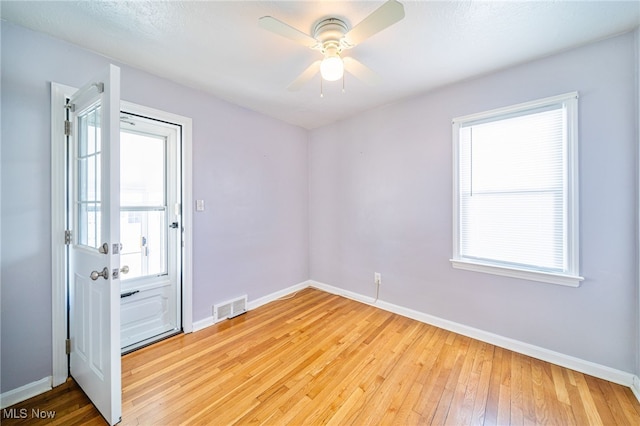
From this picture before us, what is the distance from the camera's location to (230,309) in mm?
2756

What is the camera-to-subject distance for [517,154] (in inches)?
83.4

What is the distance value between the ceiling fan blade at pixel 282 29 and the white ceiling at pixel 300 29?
0.16 meters

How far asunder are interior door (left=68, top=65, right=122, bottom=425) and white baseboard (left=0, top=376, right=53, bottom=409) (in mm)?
134

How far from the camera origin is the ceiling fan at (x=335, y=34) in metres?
1.26

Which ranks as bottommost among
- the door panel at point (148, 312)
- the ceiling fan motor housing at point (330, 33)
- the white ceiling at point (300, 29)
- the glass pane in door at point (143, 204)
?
the door panel at point (148, 312)

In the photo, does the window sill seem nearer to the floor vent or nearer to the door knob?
the floor vent

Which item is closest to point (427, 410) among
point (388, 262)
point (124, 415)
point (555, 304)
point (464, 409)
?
point (464, 409)

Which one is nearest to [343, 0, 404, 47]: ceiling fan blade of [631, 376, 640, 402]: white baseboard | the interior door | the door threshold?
the interior door

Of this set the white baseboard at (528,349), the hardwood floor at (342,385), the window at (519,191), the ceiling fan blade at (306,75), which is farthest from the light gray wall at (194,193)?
the window at (519,191)

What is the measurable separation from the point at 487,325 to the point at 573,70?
222 cm

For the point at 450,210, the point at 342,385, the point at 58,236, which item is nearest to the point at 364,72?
the point at 450,210

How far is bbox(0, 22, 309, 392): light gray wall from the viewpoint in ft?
5.19

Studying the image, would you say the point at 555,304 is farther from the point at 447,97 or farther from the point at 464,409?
the point at 447,97

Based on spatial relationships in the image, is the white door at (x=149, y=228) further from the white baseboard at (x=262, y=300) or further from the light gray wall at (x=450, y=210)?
the light gray wall at (x=450, y=210)
